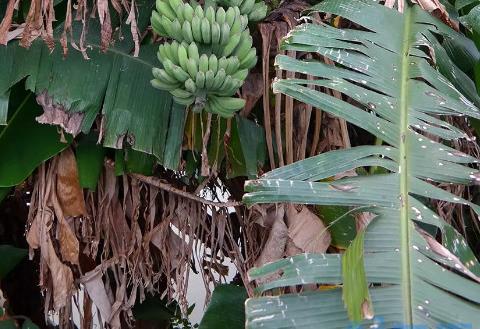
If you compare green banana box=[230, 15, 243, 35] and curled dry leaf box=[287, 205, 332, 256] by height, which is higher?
green banana box=[230, 15, 243, 35]

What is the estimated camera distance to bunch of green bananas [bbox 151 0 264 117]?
2.50ft

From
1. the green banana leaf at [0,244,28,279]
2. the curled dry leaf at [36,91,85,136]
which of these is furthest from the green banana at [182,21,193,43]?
the green banana leaf at [0,244,28,279]

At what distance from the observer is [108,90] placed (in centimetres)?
90

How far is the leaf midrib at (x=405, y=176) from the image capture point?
60 cm

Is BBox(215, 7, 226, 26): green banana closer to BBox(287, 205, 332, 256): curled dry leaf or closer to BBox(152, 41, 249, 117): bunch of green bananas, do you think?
BBox(152, 41, 249, 117): bunch of green bananas

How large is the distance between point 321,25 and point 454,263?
1.42ft

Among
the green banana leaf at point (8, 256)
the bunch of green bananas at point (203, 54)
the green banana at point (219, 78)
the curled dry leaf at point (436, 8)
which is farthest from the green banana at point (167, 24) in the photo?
the green banana leaf at point (8, 256)

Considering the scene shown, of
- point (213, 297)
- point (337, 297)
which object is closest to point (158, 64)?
point (213, 297)

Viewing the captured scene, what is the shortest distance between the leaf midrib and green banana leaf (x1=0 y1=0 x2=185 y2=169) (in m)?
0.34

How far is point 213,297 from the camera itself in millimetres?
927

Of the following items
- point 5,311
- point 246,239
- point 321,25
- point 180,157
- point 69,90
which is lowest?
point 5,311

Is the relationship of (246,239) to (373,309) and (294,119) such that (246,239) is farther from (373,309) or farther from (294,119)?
(373,309)

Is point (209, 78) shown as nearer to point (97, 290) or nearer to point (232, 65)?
point (232, 65)

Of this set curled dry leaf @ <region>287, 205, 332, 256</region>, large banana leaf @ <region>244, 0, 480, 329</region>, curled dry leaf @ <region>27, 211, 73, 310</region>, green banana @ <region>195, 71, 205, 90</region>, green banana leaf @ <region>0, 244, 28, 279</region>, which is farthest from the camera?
green banana leaf @ <region>0, 244, 28, 279</region>
